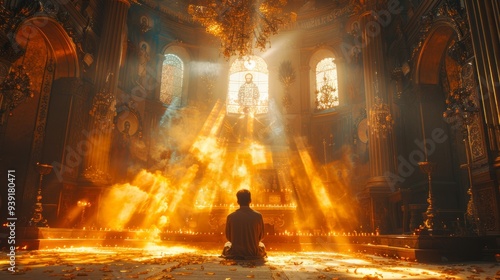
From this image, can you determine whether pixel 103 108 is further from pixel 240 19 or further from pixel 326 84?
pixel 326 84

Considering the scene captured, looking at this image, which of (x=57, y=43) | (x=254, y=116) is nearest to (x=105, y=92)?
(x=57, y=43)

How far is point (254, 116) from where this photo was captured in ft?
64.0

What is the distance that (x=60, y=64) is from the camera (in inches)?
528

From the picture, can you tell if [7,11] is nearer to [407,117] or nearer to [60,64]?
[60,64]

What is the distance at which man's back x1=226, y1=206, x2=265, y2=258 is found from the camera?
6383 millimetres

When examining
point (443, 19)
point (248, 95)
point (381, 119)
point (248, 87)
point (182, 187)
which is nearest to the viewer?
point (443, 19)

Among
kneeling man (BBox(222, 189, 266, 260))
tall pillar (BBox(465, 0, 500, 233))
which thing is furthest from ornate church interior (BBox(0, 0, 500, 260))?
kneeling man (BBox(222, 189, 266, 260))

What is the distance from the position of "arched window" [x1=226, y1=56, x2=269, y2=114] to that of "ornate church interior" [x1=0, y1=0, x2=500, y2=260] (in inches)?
3.5

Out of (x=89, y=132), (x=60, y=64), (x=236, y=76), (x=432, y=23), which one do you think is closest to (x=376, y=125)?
(x=432, y=23)

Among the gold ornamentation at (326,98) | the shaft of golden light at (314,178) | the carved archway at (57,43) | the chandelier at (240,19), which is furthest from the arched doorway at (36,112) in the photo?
the gold ornamentation at (326,98)

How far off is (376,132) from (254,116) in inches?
291

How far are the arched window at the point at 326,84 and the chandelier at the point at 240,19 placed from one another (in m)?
5.39

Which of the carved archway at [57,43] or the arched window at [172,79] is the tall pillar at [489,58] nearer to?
the carved archway at [57,43]

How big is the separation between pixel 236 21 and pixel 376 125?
7114 mm
